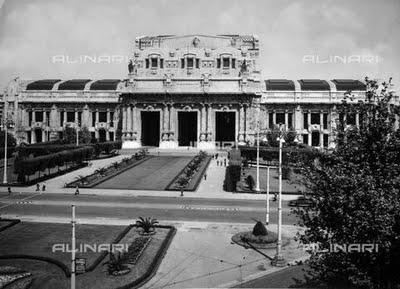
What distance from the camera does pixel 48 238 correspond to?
27.1 meters

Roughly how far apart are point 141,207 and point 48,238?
11454 millimetres

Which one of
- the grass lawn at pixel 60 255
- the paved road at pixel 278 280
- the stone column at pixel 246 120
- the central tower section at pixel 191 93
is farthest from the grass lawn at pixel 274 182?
the central tower section at pixel 191 93

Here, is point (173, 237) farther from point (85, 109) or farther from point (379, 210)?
point (85, 109)

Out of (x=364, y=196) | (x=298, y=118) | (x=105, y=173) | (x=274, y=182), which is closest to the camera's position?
(x=364, y=196)

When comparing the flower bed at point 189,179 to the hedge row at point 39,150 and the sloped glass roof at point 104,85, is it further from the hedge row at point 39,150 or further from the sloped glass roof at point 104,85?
the sloped glass roof at point 104,85

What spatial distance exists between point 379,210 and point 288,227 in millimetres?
18717

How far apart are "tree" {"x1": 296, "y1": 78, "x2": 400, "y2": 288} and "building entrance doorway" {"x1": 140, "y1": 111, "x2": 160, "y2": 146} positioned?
8749cm

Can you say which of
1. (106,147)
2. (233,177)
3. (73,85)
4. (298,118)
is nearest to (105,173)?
→ (233,177)

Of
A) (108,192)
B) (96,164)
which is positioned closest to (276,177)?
(108,192)

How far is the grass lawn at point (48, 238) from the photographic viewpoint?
2398 cm

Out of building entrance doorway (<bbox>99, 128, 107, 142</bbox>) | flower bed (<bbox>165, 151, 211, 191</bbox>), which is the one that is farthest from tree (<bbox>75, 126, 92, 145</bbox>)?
flower bed (<bbox>165, 151, 211, 191</bbox>)

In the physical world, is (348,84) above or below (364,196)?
above

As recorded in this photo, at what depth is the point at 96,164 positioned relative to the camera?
68.9 metres

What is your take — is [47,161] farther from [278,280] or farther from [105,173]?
[278,280]
